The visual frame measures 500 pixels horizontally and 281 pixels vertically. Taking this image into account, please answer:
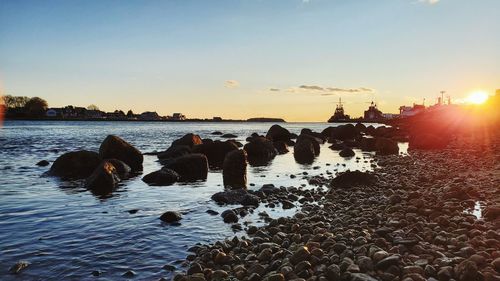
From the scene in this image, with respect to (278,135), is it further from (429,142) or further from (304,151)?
(304,151)

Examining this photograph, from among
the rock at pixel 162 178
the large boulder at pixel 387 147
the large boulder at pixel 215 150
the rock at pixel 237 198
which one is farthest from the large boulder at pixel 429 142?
the rock at pixel 237 198

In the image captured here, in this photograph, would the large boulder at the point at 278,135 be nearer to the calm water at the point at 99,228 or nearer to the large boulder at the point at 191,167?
the large boulder at the point at 191,167

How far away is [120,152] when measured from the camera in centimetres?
2392

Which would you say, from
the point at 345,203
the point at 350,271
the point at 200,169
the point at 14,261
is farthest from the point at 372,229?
the point at 200,169

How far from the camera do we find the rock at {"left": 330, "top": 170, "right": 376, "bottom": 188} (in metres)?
16.6

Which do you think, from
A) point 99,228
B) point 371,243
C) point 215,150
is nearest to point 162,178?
point 99,228

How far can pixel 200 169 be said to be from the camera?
2130 centimetres

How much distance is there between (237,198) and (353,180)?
5263 millimetres

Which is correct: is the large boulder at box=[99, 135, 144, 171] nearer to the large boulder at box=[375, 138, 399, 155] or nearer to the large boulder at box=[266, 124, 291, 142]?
the large boulder at box=[375, 138, 399, 155]

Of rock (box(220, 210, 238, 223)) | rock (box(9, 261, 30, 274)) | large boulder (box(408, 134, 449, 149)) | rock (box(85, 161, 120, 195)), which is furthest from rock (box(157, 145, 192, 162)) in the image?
large boulder (box(408, 134, 449, 149))

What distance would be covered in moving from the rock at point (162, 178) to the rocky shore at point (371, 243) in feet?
23.5

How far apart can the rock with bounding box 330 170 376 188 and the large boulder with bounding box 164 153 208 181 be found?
703cm

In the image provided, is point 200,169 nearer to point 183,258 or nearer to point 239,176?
point 239,176

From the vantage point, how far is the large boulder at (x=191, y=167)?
20.8 m
